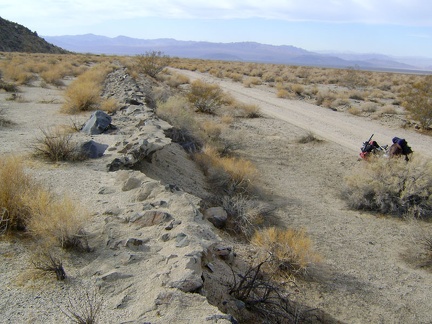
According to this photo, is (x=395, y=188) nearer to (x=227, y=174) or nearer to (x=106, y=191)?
(x=227, y=174)

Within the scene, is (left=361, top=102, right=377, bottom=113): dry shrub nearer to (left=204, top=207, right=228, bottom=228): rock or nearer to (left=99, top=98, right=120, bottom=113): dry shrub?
(left=99, top=98, right=120, bottom=113): dry shrub

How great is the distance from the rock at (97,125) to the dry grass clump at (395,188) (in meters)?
6.59

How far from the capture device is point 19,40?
2365 inches

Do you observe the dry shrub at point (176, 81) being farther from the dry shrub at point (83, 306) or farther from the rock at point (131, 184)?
the dry shrub at point (83, 306)

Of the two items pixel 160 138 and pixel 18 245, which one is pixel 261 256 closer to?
pixel 18 245

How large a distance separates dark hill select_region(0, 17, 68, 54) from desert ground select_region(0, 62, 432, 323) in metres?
51.6

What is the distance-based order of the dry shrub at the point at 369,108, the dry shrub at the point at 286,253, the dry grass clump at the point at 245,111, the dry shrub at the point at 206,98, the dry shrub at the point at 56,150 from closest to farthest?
the dry shrub at the point at 286,253 < the dry shrub at the point at 56,150 < the dry shrub at the point at 206,98 < the dry grass clump at the point at 245,111 < the dry shrub at the point at 369,108

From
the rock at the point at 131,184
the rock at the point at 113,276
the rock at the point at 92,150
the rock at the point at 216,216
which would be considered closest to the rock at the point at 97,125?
the rock at the point at 92,150

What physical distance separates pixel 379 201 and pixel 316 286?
3935 millimetres

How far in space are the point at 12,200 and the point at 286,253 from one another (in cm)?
406

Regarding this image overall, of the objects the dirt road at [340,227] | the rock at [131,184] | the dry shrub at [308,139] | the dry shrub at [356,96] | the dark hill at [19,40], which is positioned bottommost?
the dirt road at [340,227]

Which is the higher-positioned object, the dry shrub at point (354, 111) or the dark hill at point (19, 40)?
the dark hill at point (19, 40)

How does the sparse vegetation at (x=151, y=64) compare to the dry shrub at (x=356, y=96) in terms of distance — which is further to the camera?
the sparse vegetation at (x=151, y=64)

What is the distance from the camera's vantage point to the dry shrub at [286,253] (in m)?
5.89
